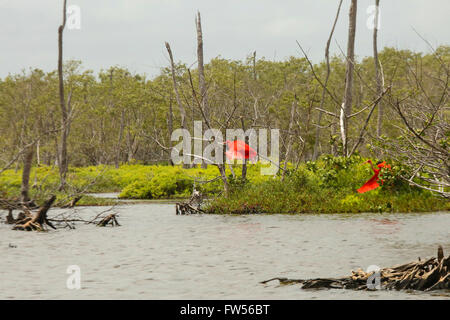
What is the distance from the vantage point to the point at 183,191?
95.3ft

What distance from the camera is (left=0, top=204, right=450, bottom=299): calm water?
893 centimetres

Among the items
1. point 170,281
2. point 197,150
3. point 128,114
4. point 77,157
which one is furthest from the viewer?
point 128,114

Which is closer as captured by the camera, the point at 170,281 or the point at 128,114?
the point at 170,281

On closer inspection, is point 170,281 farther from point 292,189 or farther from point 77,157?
point 77,157

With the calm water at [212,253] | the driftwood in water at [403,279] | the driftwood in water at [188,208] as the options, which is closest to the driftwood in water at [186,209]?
the driftwood in water at [188,208]

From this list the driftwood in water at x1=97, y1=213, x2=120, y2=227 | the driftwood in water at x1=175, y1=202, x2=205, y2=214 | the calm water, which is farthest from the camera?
the driftwood in water at x1=175, y1=202, x2=205, y2=214

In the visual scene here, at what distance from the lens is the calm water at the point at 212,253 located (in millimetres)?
8930

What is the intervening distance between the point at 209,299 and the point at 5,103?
2308 inches

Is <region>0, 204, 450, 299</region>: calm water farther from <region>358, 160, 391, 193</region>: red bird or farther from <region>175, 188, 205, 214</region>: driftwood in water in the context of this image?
<region>358, 160, 391, 193</region>: red bird

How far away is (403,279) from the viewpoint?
8.47 meters

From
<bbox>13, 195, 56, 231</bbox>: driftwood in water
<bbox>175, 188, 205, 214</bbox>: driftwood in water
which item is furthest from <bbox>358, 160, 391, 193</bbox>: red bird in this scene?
<bbox>13, 195, 56, 231</bbox>: driftwood in water

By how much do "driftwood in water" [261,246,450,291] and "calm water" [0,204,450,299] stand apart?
157mm
